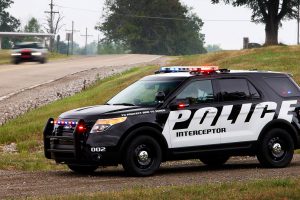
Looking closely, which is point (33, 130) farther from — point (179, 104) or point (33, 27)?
point (33, 27)

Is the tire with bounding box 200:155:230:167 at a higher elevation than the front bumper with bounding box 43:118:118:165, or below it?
below

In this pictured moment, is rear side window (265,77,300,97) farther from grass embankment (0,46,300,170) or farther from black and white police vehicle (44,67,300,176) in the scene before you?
grass embankment (0,46,300,170)

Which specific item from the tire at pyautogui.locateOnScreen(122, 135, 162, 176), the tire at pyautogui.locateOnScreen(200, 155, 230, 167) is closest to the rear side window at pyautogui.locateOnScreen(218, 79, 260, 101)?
the tire at pyautogui.locateOnScreen(200, 155, 230, 167)

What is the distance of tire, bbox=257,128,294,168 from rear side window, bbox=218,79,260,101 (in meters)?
0.71

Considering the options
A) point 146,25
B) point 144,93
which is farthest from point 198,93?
point 146,25

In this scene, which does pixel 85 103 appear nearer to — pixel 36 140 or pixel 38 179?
pixel 36 140

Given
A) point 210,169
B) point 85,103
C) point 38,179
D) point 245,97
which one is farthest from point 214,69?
point 85,103

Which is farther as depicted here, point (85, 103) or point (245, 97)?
point (85, 103)

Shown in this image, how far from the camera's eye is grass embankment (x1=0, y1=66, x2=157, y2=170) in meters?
14.6

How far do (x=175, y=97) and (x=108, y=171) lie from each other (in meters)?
1.85

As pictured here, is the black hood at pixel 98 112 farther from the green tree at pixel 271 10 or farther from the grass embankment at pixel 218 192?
the green tree at pixel 271 10

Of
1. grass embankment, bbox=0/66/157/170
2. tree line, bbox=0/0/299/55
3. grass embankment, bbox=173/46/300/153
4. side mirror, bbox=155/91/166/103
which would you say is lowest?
grass embankment, bbox=0/66/157/170

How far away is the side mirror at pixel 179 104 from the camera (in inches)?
502

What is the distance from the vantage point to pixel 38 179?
12078 mm
